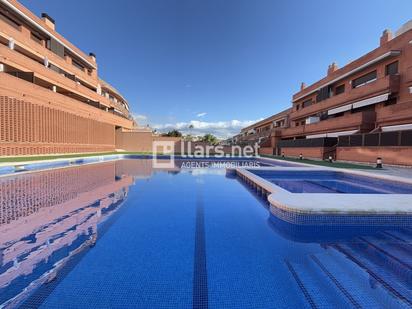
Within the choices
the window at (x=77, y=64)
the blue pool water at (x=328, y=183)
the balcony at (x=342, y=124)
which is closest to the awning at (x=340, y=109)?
the balcony at (x=342, y=124)

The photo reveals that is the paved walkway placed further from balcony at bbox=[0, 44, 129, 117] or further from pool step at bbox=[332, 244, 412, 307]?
balcony at bbox=[0, 44, 129, 117]

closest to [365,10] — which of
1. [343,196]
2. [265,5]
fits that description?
[265,5]

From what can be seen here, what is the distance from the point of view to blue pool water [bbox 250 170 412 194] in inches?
307

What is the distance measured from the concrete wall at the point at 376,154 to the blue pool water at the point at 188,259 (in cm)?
1166

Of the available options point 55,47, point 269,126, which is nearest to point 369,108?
point 269,126

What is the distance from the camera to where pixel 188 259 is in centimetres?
304

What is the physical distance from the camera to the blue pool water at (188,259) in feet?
7.34

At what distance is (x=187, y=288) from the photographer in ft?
7.92

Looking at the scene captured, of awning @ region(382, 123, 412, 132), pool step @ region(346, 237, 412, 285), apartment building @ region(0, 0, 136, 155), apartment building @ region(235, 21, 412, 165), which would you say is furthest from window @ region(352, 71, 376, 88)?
apartment building @ region(0, 0, 136, 155)

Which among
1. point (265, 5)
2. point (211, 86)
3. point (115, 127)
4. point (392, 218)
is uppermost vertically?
point (265, 5)

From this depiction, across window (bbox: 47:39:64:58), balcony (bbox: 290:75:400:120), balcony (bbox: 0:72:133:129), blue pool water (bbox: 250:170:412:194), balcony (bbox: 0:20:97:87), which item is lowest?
blue pool water (bbox: 250:170:412:194)

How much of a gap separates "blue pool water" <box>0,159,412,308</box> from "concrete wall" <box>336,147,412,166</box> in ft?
38.2

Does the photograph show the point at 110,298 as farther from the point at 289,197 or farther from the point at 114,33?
the point at 114,33

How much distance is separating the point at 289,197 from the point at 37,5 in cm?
2522
